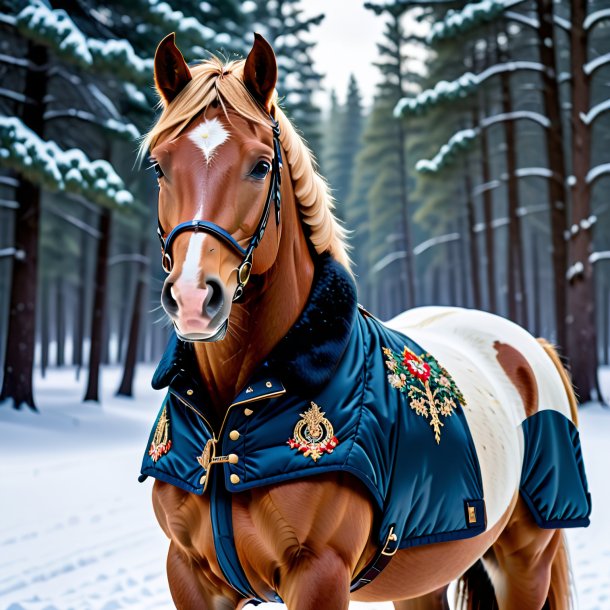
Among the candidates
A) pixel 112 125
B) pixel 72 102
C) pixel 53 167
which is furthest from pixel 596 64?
pixel 72 102

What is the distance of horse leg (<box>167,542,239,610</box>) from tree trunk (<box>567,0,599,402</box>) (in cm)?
1351

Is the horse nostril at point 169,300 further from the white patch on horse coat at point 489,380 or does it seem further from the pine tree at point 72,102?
the pine tree at point 72,102

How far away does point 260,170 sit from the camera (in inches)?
87.1

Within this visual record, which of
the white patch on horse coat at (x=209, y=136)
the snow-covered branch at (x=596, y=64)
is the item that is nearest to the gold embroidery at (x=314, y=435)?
the white patch on horse coat at (x=209, y=136)

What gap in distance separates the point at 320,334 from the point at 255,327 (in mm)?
223

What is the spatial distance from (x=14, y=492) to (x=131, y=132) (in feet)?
29.2

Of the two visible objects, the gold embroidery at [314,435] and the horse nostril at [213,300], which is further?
the gold embroidery at [314,435]

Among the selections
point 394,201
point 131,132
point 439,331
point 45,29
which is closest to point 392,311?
point 394,201

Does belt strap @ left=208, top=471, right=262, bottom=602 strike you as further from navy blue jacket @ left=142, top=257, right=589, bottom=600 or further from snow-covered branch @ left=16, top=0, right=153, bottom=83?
snow-covered branch @ left=16, top=0, right=153, bottom=83

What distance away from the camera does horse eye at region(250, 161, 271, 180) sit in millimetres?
2191

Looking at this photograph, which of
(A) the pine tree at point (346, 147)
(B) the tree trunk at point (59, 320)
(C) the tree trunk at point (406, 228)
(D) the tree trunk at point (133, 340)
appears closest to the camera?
(D) the tree trunk at point (133, 340)

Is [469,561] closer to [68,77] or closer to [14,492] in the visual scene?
[14,492]

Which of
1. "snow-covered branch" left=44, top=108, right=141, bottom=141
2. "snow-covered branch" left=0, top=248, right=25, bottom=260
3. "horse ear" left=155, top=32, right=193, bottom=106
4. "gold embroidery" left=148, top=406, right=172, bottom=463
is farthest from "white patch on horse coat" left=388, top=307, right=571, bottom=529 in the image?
"snow-covered branch" left=44, top=108, right=141, bottom=141

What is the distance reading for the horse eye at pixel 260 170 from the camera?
Answer: 219 cm
